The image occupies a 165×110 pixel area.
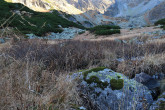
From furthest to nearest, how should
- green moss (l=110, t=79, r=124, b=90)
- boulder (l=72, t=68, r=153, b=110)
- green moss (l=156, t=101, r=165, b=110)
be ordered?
green moss (l=110, t=79, r=124, b=90) → boulder (l=72, t=68, r=153, b=110) → green moss (l=156, t=101, r=165, b=110)

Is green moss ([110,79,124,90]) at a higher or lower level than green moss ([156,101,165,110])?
higher

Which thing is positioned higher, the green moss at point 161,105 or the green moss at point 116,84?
the green moss at point 116,84

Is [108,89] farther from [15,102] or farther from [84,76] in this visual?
[15,102]

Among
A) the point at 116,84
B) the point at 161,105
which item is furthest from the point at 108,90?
the point at 161,105

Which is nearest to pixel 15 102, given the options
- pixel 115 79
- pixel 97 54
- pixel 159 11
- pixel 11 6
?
pixel 115 79

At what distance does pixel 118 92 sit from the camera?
2061mm

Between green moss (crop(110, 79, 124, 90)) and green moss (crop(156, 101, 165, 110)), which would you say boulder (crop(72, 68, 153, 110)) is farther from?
green moss (crop(156, 101, 165, 110))

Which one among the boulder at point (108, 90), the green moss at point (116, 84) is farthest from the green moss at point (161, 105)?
the green moss at point (116, 84)

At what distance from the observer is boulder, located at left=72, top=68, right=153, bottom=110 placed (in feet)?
6.44

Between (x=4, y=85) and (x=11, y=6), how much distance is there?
31282 mm

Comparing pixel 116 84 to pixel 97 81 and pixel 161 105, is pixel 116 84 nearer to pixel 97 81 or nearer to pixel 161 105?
pixel 97 81

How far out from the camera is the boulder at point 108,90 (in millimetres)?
1963

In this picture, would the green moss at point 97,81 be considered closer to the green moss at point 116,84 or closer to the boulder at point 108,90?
the boulder at point 108,90

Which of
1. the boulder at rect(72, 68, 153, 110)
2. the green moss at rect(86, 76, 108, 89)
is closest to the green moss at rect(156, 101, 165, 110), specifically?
the boulder at rect(72, 68, 153, 110)
